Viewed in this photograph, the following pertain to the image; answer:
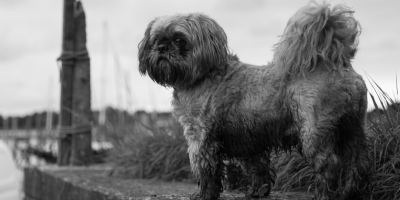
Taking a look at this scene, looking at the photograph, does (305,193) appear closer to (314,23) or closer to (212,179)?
(212,179)

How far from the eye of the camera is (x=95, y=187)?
6.83m

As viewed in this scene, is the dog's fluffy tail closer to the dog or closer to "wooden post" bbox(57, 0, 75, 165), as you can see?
the dog

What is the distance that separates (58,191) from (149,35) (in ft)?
14.4

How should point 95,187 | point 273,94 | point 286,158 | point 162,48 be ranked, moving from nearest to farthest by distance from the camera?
point 273,94
point 162,48
point 286,158
point 95,187

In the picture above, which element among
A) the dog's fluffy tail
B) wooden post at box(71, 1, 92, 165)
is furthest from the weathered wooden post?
the dog's fluffy tail

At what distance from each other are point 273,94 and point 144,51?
1145 mm

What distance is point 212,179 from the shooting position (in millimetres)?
4496

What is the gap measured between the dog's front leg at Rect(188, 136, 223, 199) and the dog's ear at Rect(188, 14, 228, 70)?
25.1 inches

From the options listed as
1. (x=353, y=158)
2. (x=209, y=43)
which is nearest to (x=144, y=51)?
(x=209, y=43)

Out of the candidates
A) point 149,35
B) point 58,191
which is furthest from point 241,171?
point 58,191

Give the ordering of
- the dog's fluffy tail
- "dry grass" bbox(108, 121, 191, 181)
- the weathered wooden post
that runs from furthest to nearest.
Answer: the weathered wooden post < "dry grass" bbox(108, 121, 191, 181) < the dog's fluffy tail

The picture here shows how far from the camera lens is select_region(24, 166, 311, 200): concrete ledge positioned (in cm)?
561

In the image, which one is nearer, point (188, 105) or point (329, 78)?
point (329, 78)

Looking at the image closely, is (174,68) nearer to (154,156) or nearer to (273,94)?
(273,94)
